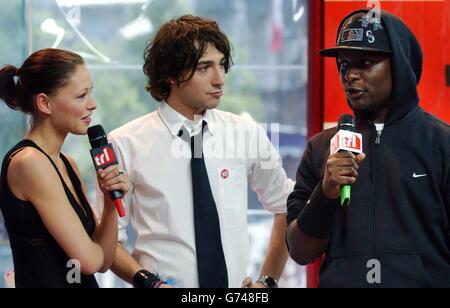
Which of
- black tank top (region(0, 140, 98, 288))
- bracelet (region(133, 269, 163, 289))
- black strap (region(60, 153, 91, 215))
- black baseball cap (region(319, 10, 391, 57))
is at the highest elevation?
black baseball cap (region(319, 10, 391, 57))

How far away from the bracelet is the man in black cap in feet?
1.53

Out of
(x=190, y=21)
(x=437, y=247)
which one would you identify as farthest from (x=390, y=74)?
(x=190, y=21)

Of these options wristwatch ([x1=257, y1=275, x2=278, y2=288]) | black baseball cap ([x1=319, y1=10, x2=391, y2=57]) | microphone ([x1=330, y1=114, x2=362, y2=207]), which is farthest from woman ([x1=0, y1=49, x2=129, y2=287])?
black baseball cap ([x1=319, y1=10, x2=391, y2=57])

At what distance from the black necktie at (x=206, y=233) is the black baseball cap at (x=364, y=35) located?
617 millimetres

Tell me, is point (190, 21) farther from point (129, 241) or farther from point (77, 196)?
point (129, 241)

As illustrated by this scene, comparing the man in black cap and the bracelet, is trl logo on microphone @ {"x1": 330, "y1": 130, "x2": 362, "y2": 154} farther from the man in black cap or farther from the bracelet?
the bracelet

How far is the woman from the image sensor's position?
2307 mm

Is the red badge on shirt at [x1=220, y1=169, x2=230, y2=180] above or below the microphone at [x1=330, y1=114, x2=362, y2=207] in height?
below

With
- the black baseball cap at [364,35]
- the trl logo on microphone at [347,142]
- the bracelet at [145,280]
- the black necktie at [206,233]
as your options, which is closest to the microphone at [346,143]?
the trl logo on microphone at [347,142]

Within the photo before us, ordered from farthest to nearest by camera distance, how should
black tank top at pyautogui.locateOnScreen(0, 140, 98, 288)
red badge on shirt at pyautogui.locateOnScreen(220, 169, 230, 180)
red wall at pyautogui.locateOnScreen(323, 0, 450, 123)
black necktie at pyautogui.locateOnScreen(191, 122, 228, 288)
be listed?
1. red wall at pyautogui.locateOnScreen(323, 0, 450, 123)
2. red badge on shirt at pyautogui.locateOnScreen(220, 169, 230, 180)
3. black necktie at pyautogui.locateOnScreen(191, 122, 228, 288)
4. black tank top at pyautogui.locateOnScreen(0, 140, 98, 288)

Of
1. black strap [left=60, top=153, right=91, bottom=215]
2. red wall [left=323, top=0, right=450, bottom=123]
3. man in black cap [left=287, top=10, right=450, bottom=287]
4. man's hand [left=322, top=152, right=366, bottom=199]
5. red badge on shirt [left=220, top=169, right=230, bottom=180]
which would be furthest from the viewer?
red wall [left=323, top=0, right=450, bottom=123]

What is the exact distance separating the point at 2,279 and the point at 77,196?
152cm

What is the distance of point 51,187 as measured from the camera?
7.59 feet

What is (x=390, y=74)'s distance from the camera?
234cm
